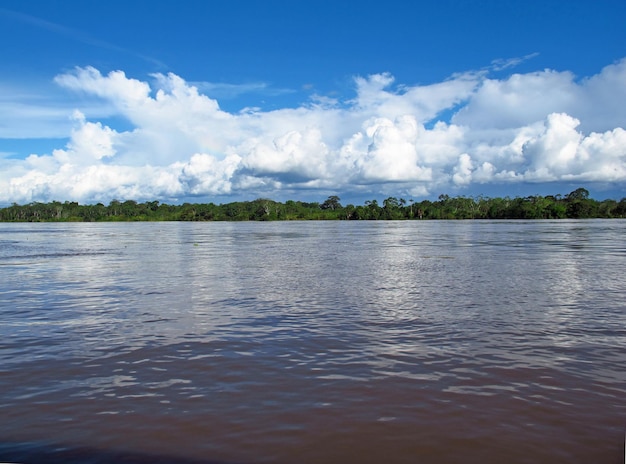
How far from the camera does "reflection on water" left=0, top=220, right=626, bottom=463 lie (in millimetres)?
6945

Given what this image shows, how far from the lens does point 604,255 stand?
35.2 m

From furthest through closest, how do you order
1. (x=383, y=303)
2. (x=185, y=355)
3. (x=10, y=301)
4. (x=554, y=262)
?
(x=554, y=262) < (x=10, y=301) < (x=383, y=303) < (x=185, y=355)

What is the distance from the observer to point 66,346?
12055mm

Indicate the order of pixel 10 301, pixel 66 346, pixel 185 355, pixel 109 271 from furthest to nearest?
1. pixel 109 271
2. pixel 10 301
3. pixel 66 346
4. pixel 185 355

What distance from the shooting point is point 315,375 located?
9664 mm

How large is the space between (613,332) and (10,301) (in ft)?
65.1

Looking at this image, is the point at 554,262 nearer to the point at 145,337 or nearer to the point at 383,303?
the point at 383,303

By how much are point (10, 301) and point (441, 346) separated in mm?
15951

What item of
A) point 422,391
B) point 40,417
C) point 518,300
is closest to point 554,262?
point 518,300

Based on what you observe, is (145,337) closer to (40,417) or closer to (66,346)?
(66,346)

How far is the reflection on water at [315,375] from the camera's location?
6.95 metres

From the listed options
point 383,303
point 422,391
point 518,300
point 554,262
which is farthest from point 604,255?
point 422,391

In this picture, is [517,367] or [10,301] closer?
[517,367]

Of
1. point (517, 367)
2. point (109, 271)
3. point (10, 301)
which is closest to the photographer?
point (517, 367)
